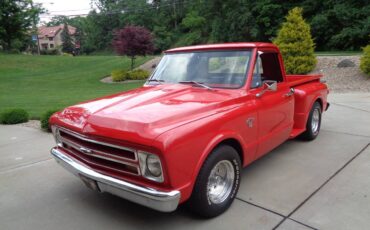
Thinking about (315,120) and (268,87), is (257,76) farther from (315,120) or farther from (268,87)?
(315,120)

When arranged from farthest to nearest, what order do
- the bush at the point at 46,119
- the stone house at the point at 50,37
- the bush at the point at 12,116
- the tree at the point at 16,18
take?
the stone house at the point at 50,37 < the tree at the point at 16,18 < the bush at the point at 12,116 < the bush at the point at 46,119

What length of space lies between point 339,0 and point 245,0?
1046 centimetres

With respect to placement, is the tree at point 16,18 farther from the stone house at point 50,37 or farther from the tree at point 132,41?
the stone house at point 50,37

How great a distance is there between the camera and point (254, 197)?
3.72 metres

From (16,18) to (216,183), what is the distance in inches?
1454

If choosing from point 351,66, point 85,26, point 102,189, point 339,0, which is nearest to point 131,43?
point 351,66

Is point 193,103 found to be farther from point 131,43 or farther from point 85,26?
point 85,26

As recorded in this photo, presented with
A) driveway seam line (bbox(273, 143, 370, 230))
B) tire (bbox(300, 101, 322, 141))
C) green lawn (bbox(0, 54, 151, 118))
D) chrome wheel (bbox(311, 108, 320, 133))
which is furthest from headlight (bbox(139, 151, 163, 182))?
green lawn (bbox(0, 54, 151, 118))

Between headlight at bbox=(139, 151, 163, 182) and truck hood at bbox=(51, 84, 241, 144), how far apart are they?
14 centimetres

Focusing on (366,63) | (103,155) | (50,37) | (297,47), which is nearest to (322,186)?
(103,155)

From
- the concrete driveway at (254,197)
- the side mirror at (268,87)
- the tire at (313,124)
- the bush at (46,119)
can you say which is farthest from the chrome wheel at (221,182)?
the bush at (46,119)

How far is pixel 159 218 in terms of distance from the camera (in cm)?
337

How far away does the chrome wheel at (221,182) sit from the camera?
131 inches

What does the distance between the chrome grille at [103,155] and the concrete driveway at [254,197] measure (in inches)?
24.8
